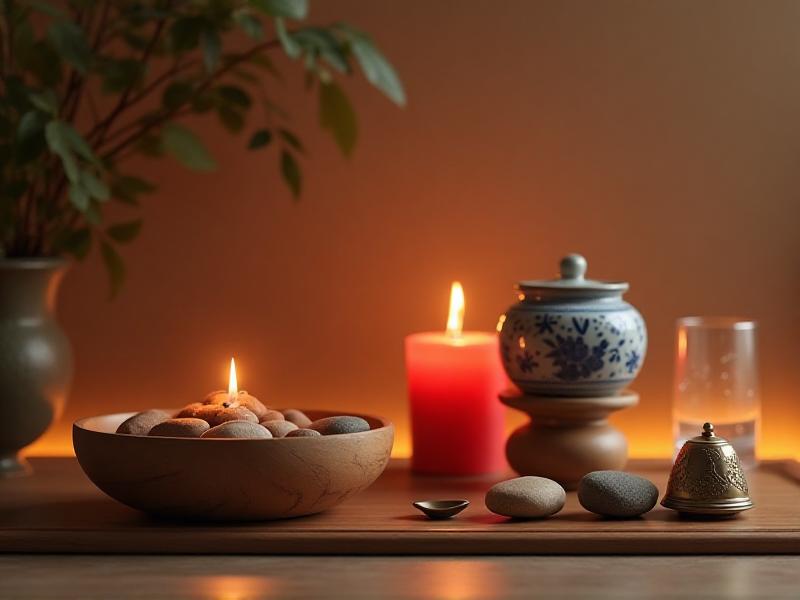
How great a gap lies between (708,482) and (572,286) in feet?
0.76

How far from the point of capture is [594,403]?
1058mm

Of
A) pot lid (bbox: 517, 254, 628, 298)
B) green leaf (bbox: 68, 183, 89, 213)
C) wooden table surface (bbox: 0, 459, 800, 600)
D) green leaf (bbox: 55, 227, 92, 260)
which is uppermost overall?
green leaf (bbox: 68, 183, 89, 213)

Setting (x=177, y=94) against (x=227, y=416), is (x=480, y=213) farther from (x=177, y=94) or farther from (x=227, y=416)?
(x=227, y=416)

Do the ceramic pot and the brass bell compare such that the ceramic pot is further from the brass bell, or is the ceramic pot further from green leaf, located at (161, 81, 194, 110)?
green leaf, located at (161, 81, 194, 110)

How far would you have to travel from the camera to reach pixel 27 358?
3.71 feet

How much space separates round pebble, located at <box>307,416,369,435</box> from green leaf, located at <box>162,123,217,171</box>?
338mm

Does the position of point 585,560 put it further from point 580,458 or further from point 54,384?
point 54,384

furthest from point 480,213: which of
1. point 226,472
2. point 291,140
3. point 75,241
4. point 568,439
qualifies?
point 226,472

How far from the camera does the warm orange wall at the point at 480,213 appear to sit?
1294 millimetres

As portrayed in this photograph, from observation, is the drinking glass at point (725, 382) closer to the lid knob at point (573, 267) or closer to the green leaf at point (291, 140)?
the lid knob at point (573, 267)

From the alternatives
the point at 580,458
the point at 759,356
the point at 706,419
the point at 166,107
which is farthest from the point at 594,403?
the point at 166,107

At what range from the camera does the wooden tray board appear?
2.84ft

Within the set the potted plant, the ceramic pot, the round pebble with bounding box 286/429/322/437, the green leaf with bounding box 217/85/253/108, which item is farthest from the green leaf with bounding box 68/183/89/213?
the ceramic pot

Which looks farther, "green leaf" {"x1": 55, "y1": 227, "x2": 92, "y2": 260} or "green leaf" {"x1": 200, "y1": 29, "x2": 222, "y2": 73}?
"green leaf" {"x1": 55, "y1": 227, "x2": 92, "y2": 260}
